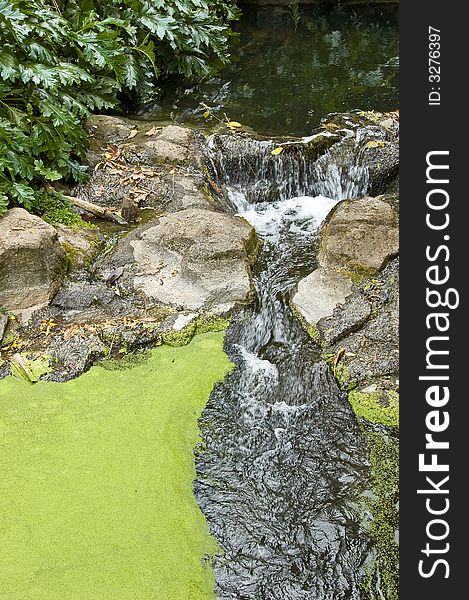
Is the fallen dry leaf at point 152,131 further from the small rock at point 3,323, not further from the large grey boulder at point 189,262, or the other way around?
the small rock at point 3,323

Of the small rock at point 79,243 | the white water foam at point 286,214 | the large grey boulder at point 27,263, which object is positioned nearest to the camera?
the large grey boulder at point 27,263

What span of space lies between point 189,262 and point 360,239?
50.8 inches

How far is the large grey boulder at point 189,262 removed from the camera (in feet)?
14.7

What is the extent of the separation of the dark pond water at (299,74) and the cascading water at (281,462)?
8.40 ft

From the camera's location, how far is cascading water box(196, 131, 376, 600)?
284 centimetres

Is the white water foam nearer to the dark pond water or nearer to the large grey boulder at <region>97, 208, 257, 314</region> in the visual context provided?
the large grey boulder at <region>97, 208, 257, 314</region>

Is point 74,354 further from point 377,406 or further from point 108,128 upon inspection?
point 108,128

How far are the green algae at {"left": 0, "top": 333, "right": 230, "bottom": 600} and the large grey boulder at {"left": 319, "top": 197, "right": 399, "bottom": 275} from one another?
1219 millimetres

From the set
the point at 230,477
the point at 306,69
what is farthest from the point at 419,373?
the point at 306,69

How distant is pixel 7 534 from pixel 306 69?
7.44 metres

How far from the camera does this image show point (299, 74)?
27.7 ft

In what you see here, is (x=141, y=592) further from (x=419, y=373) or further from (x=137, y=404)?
(x=419, y=373)

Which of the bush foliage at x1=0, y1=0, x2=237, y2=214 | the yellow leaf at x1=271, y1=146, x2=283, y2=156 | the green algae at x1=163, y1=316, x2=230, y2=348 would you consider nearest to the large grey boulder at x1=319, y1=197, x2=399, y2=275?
the green algae at x1=163, y1=316, x2=230, y2=348

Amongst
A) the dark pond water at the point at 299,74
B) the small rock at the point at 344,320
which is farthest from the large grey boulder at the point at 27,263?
the dark pond water at the point at 299,74
